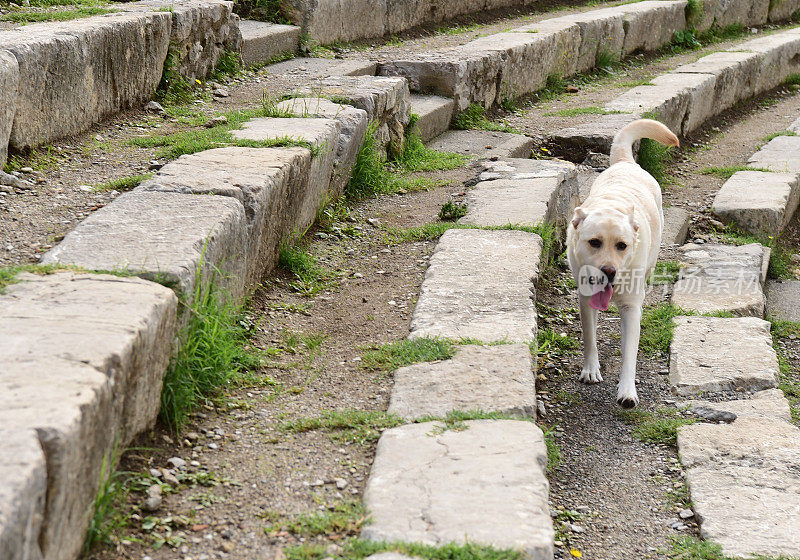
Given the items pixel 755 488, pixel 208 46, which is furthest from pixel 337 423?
pixel 208 46

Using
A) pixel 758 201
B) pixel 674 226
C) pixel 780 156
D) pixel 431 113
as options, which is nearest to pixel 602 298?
pixel 674 226

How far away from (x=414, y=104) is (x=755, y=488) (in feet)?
16.2

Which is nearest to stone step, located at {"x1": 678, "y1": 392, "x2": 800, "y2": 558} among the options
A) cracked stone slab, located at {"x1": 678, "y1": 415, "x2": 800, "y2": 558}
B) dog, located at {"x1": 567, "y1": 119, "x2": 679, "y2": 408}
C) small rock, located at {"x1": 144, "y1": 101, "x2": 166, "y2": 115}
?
cracked stone slab, located at {"x1": 678, "y1": 415, "x2": 800, "y2": 558}

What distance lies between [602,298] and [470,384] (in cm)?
88

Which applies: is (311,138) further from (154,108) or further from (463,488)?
(463,488)

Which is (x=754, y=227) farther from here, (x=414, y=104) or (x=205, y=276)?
(x=205, y=276)

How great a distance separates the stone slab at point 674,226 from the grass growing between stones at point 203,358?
3.65 metres

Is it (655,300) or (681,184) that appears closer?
(655,300)

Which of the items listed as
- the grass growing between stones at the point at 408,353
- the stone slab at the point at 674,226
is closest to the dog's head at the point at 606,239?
the grass growing between stones at the point at 408,353

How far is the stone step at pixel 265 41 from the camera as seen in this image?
7.47 metres

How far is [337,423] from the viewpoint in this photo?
3.20m

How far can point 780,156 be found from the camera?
8273 mm

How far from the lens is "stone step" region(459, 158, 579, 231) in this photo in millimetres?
5156

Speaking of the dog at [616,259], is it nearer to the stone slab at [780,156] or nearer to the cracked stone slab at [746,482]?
the cracked stone slab at [746,482]
